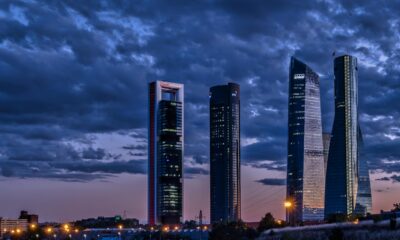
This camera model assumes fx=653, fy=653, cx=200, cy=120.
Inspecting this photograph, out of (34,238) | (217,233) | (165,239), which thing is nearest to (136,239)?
(165,239)

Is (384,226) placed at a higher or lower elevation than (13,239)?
higher

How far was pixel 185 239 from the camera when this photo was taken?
642 ft

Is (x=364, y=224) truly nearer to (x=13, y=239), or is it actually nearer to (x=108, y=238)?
(x=108, y=238)

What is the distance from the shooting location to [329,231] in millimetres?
50969

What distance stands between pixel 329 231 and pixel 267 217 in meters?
77.7

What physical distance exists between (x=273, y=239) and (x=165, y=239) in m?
136

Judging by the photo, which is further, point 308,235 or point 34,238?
point 34,238

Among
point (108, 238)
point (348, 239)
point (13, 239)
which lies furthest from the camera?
point (13, 239)

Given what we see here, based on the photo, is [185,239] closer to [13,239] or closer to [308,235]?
[13,239]

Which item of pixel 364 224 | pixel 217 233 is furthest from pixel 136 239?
pixel 364 224

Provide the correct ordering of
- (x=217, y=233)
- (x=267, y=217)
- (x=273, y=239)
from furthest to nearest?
(x=217, y=233)
(x=267, y=217)
(x=273, y=239)

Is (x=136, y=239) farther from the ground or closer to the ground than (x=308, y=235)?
closer to the ground

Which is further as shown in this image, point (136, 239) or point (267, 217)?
point (136, 239)

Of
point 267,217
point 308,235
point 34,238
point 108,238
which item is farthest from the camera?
point 34,238
